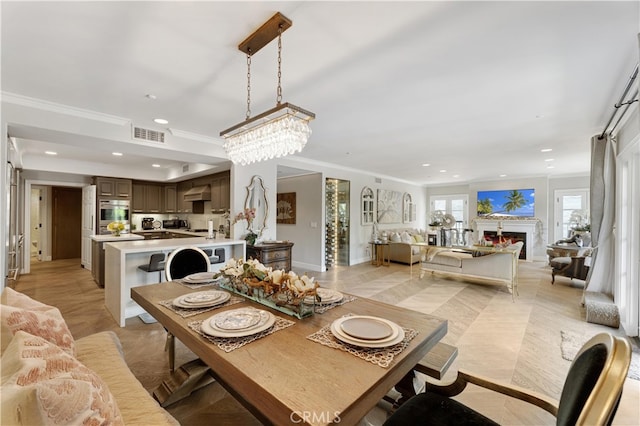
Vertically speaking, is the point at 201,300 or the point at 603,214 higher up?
the point at 603,214

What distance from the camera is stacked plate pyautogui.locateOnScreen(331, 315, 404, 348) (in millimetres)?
1160

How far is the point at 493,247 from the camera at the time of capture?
4723 millimetres

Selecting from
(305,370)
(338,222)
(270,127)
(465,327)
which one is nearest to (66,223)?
(338,222)

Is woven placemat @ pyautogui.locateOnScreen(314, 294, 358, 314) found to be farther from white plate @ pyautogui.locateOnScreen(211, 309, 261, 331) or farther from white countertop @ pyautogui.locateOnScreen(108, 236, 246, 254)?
white countertop @ pyautogui.locateOnScreen(108, 236, 246, 254)

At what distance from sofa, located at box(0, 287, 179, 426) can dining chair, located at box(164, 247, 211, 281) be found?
1090mm

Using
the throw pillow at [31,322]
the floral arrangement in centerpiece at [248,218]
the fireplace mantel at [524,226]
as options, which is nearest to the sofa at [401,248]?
the fireplace mantel at [524,226]

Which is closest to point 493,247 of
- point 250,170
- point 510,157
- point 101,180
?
point 510,157

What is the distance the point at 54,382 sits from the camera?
0.72 meters

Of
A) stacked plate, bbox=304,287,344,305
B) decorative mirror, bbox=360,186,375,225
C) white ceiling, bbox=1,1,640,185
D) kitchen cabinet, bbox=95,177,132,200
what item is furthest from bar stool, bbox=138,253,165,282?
decorative mirror, bbox=360,186,375,225

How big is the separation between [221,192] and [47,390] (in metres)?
5.00

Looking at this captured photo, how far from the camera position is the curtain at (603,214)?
344cm

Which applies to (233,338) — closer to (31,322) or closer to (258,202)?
(31,322)

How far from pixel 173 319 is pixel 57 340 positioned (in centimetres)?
49

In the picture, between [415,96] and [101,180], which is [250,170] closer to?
[415,96]
